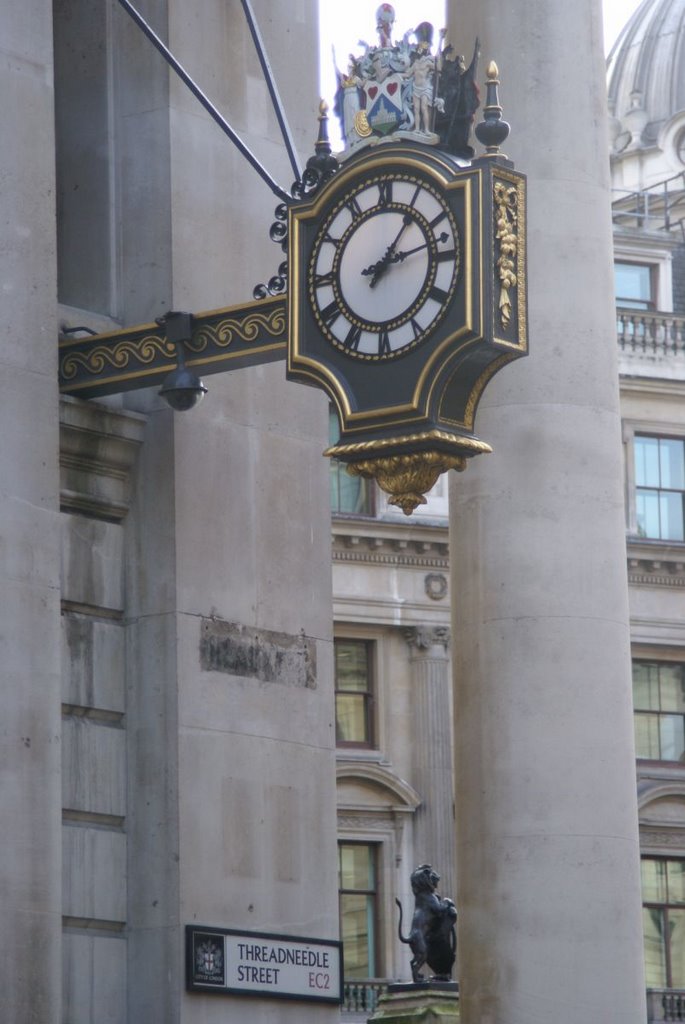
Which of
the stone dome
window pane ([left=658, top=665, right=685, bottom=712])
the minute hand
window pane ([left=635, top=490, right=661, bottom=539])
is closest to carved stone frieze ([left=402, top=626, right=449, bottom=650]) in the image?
window pane ([left=635, top=490, right=661, bottom=539])

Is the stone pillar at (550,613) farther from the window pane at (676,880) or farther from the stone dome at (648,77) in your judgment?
the stone dome at (648,77)

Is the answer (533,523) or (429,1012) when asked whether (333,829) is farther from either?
(429,1012)

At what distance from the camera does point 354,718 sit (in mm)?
57906

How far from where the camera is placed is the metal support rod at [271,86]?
14.2 metres

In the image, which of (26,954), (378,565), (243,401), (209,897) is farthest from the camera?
(378,565)

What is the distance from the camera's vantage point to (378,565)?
57938 millimetres

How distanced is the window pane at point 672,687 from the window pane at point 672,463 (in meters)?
4.11

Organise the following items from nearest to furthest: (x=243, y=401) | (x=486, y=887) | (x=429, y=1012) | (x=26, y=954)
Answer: (x=26, y=954) < (x=243, y=401) < (x=486, y=887) < (x=429, y=1012)

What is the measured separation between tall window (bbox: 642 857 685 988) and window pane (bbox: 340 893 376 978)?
6.23m

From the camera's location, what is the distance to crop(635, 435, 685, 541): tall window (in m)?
60.1

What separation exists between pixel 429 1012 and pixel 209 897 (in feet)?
61.4

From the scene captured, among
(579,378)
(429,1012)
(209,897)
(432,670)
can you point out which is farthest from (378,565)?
(209,897)

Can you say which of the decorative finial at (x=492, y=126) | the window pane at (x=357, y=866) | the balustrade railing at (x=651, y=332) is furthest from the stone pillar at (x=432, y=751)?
the decorative finial at (x=492, y=126)

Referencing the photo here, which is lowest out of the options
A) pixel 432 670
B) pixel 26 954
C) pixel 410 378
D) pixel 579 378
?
pixel 26 954
